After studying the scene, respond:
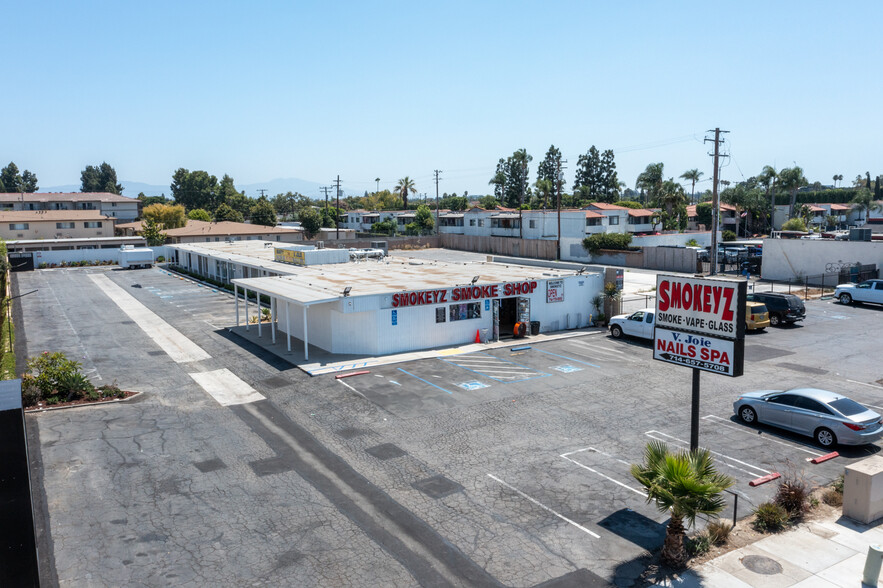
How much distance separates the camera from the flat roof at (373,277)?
30.5m

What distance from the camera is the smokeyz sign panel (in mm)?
13672

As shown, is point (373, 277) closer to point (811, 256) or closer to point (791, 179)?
point (811, 256)

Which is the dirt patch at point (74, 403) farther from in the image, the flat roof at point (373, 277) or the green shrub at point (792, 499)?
the green shrub at point (792, 499)

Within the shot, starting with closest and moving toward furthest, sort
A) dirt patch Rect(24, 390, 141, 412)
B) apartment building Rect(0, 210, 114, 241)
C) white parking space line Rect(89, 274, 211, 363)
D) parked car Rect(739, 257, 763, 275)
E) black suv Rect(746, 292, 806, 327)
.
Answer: dirt patch Rect(24, 390, 141, 412) < white parking space line Rect(89, 274, 211, 363) < black suv Rect(746, 292, 806, 327) < parked car Rect(739, 257, 763, 275) < apartment building Rect(0, 210, 114, 241)

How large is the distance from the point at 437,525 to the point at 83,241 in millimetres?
76320

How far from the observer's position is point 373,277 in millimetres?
36406

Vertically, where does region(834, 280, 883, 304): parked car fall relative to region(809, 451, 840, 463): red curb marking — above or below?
above

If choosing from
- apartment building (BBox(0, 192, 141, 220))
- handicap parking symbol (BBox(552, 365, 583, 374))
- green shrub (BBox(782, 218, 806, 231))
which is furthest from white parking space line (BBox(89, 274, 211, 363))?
green shrub (BBox(782, 218, 806, 231))

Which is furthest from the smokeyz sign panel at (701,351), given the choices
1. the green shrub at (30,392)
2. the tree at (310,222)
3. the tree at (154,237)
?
the tree at (310,222)

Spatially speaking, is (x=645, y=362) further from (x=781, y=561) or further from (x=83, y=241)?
(x=83, y=241)

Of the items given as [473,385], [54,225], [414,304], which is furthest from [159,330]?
[54,225]

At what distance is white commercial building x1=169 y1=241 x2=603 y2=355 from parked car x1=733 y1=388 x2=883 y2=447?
1435cm

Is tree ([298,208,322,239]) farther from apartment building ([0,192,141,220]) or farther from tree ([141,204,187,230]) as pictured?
apartment building ([0,192,141,220])

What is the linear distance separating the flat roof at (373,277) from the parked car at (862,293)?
19890 millimetres
